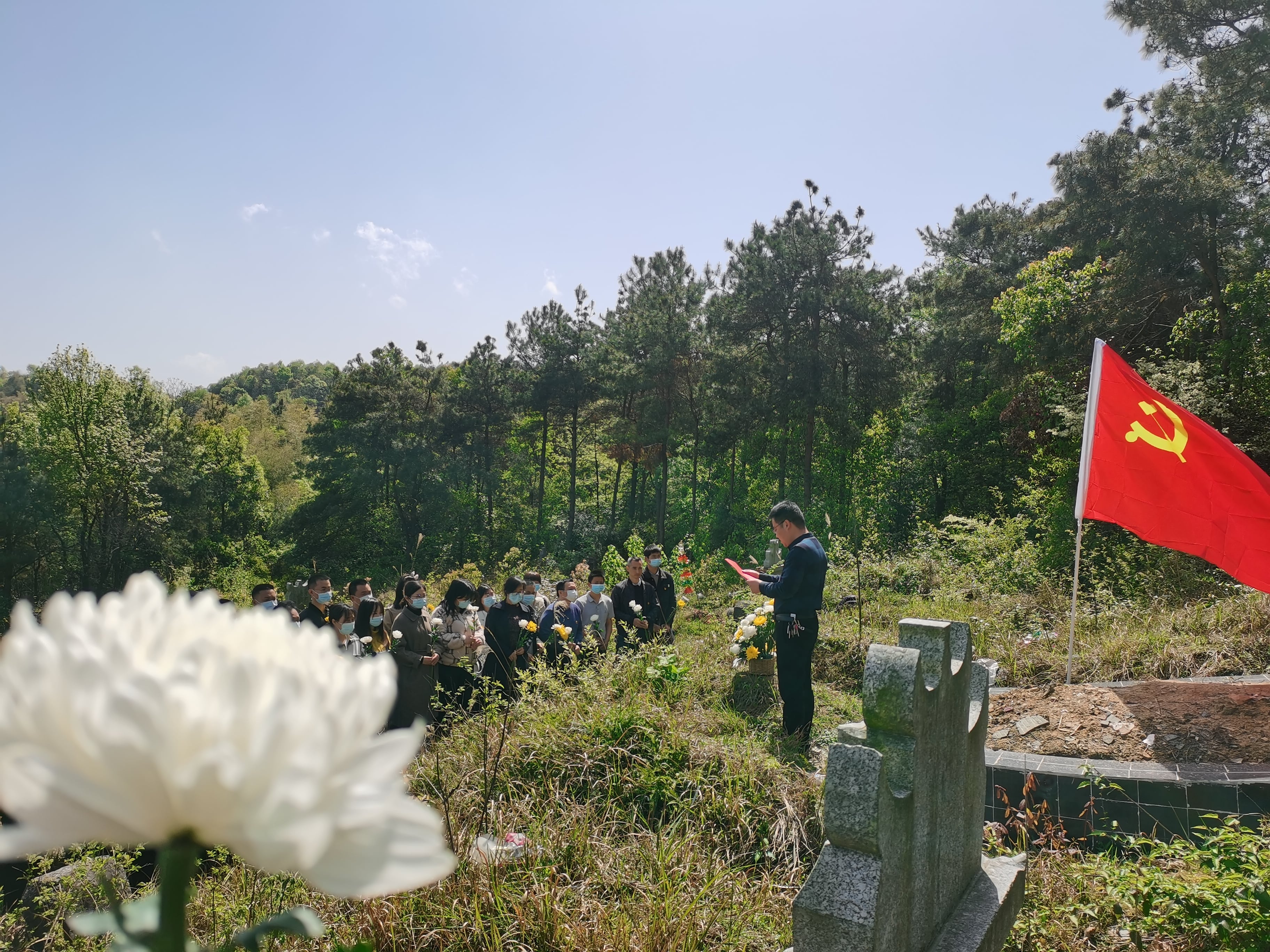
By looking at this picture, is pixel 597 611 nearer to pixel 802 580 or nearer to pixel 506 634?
pixel 506 634

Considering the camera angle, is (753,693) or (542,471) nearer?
(753,693)

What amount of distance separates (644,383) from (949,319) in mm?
10304

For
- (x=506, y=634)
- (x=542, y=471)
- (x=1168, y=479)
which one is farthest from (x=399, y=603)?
(x=542, y=471)

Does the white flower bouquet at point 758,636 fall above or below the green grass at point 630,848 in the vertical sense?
above

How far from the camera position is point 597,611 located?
8594 millimetres

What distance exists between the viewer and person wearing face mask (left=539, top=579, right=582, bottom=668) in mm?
7359

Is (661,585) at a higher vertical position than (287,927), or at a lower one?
lower

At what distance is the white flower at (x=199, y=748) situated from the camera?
1.65ft

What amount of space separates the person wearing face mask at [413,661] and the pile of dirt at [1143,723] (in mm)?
4547

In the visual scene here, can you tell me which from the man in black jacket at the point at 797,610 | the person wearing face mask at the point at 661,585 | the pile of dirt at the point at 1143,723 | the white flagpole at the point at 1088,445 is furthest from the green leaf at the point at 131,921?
the person wearing face mask at the point at 661,585

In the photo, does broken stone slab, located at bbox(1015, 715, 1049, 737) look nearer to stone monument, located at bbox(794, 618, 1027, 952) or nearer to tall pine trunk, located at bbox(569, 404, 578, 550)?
stone monument, located at bbox(794, 618, 1027, 952)

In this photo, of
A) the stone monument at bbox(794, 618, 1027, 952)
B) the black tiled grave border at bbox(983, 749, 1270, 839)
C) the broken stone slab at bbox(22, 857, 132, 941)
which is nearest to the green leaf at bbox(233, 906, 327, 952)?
the stone monument at bbox(794, 618, 1027, 952)

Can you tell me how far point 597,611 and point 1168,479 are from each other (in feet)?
17.9

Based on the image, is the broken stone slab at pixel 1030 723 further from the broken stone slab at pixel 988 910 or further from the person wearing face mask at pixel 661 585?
the person wearing face mask at pixel 661 585
